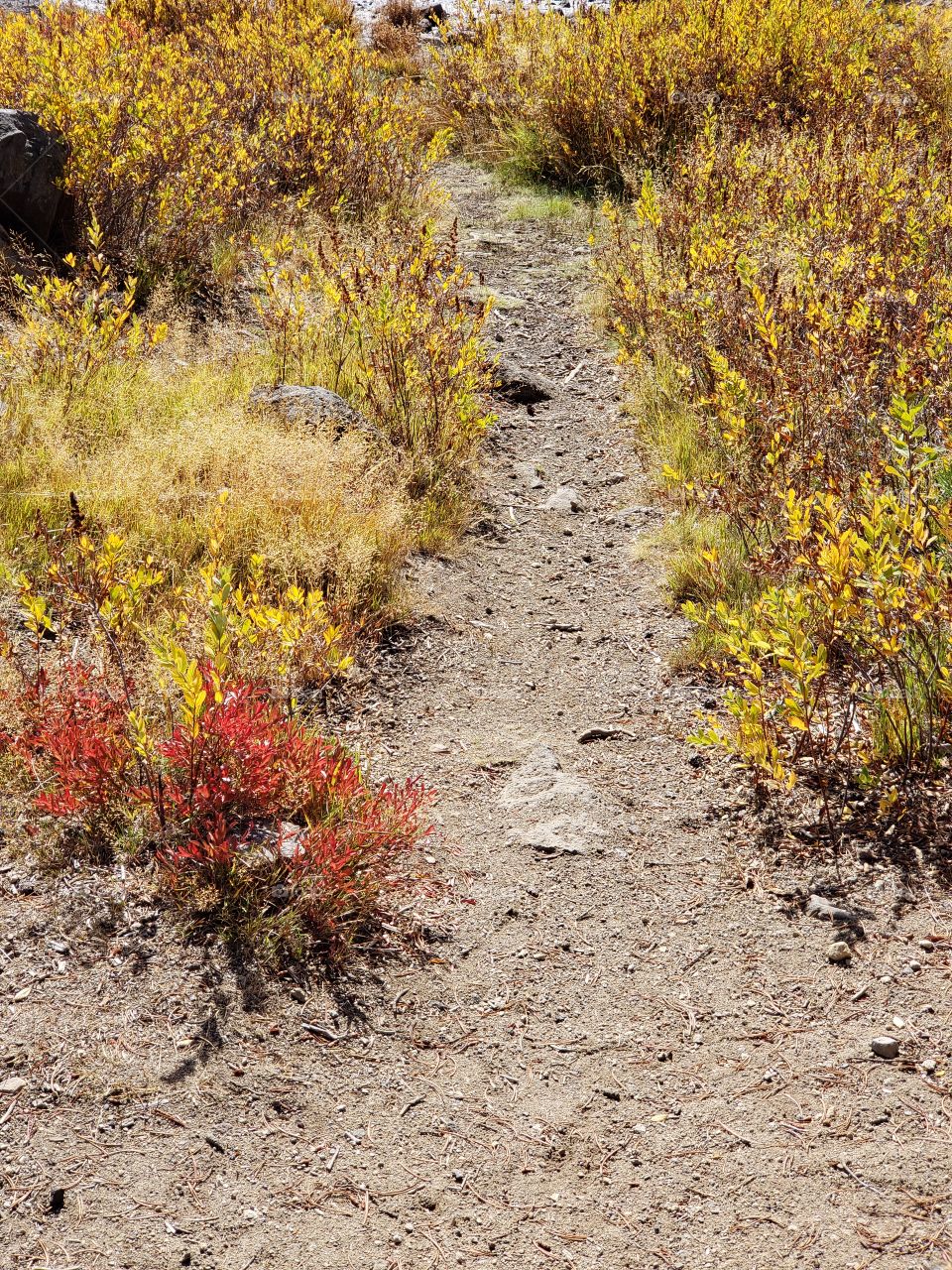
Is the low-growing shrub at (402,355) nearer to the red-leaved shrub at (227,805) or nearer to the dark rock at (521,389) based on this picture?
the dark rock at (521,389)

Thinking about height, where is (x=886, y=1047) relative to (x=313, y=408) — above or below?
below

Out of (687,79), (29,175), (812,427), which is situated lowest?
(812,427)

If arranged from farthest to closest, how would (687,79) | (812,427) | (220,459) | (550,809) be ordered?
1. (687,79)
2. (220,459)
3. (812,427)
4. (550,809)

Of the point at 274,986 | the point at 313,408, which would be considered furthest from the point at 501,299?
the point at 274,986

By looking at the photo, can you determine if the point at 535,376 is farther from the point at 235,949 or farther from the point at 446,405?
the point at 235,949

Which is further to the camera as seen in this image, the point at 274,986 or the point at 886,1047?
the point at 274,986

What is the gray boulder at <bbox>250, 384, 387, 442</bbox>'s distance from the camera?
5.13 m

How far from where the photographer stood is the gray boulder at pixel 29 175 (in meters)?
5.89

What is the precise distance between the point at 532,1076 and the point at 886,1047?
0.89 meters

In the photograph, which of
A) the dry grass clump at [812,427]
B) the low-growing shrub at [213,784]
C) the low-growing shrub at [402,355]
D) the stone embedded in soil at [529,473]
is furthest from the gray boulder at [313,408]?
the low-growing shrub at [213,784]

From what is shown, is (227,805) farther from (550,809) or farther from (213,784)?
(550,809)

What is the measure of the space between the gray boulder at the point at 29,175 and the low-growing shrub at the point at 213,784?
3.72 metres

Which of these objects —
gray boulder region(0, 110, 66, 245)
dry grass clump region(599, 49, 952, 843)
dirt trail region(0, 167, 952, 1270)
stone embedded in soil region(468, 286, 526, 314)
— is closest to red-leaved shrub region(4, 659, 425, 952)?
dirt trail region(0, 167, 952, 1270)

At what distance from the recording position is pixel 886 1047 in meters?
2.43
